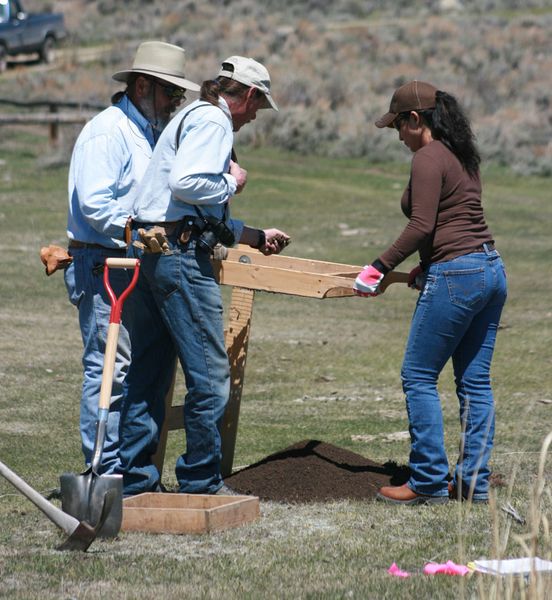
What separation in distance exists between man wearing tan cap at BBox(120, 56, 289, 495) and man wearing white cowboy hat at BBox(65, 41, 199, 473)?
17 cm

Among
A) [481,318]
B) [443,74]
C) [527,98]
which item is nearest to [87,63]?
[443,74]

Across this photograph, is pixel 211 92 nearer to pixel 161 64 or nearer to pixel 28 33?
pixel 161 64

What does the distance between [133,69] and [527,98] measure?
27.4 metres

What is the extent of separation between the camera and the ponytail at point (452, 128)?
228 inches

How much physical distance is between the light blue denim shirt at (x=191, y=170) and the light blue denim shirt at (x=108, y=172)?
0.15 m

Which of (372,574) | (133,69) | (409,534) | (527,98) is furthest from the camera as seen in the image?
(527,98)

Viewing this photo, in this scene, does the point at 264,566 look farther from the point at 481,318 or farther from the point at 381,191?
the point at 381,191

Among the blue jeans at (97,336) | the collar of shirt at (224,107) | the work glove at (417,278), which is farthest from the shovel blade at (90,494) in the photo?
the work glove at (417,278)

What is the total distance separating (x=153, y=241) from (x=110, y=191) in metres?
0.44

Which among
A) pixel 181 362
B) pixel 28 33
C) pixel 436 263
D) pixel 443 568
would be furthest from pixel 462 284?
pixel 28 33

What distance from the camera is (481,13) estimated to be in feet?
152

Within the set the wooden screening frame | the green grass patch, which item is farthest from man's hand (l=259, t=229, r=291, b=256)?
the green grass patch

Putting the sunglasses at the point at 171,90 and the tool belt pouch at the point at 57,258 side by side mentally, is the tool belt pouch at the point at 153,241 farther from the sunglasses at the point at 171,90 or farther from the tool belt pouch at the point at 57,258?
the sunglasses at the point at 171,90

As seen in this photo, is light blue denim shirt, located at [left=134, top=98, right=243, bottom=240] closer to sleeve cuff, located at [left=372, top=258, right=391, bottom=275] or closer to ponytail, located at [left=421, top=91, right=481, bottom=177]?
sleeve cuff, located at [left=372, top=258, right=391, bottom=275]
